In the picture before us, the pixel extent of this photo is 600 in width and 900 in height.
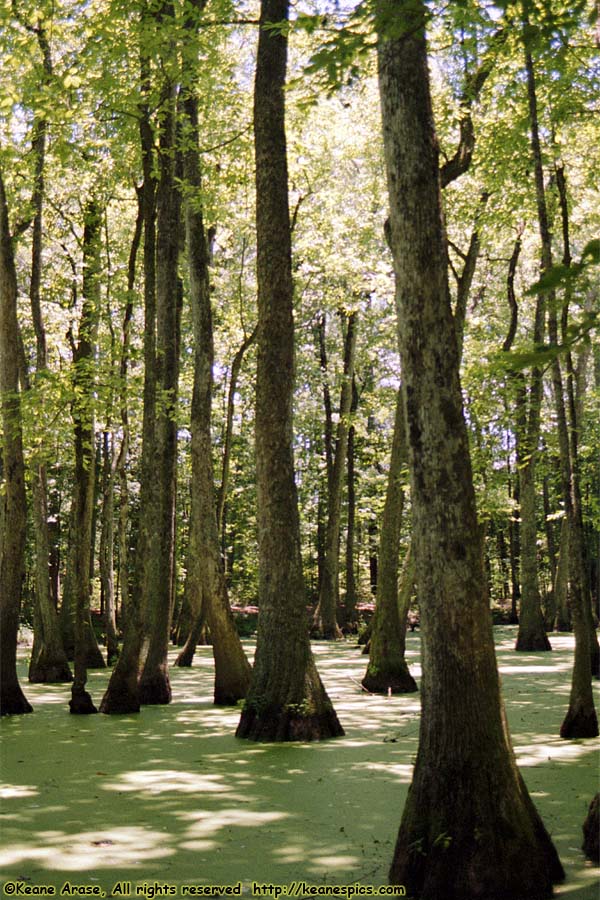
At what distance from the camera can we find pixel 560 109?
380 inches

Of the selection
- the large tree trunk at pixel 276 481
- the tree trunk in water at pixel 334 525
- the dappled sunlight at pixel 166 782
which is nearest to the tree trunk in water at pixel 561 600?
the tree trunk in water at pixel 334 525

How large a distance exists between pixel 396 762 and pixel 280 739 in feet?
4.86

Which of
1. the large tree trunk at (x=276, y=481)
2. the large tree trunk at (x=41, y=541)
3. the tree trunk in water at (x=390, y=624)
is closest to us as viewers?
the large tree trunk at (x=276, y=481)

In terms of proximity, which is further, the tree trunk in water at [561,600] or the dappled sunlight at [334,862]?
the tree trunk in water at [561,600]

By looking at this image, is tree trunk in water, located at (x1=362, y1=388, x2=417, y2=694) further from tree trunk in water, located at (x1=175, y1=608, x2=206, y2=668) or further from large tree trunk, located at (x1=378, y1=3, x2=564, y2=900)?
large tree trunk, located at (x1=378, y1=3, x2=564, y2=900)

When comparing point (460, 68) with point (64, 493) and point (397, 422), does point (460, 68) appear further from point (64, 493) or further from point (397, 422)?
point (64, 493)

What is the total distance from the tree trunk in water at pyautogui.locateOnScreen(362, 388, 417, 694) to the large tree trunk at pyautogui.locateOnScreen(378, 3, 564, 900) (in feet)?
27.7

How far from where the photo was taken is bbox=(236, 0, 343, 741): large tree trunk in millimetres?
8836

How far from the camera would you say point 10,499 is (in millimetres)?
11102

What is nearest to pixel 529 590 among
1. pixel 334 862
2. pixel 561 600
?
pixel 561 600

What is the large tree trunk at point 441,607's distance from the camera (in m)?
4.19

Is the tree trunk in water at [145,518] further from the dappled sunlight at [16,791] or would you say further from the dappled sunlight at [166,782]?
the dappled sunlight at [16,791]

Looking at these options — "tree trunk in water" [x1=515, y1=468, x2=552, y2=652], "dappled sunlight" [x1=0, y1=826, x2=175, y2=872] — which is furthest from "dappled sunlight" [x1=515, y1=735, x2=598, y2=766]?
"tree trunk in water" [x1=515, y1=468, x2=552, y2=652]

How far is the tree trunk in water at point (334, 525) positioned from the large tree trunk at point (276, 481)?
13843 millimetres
